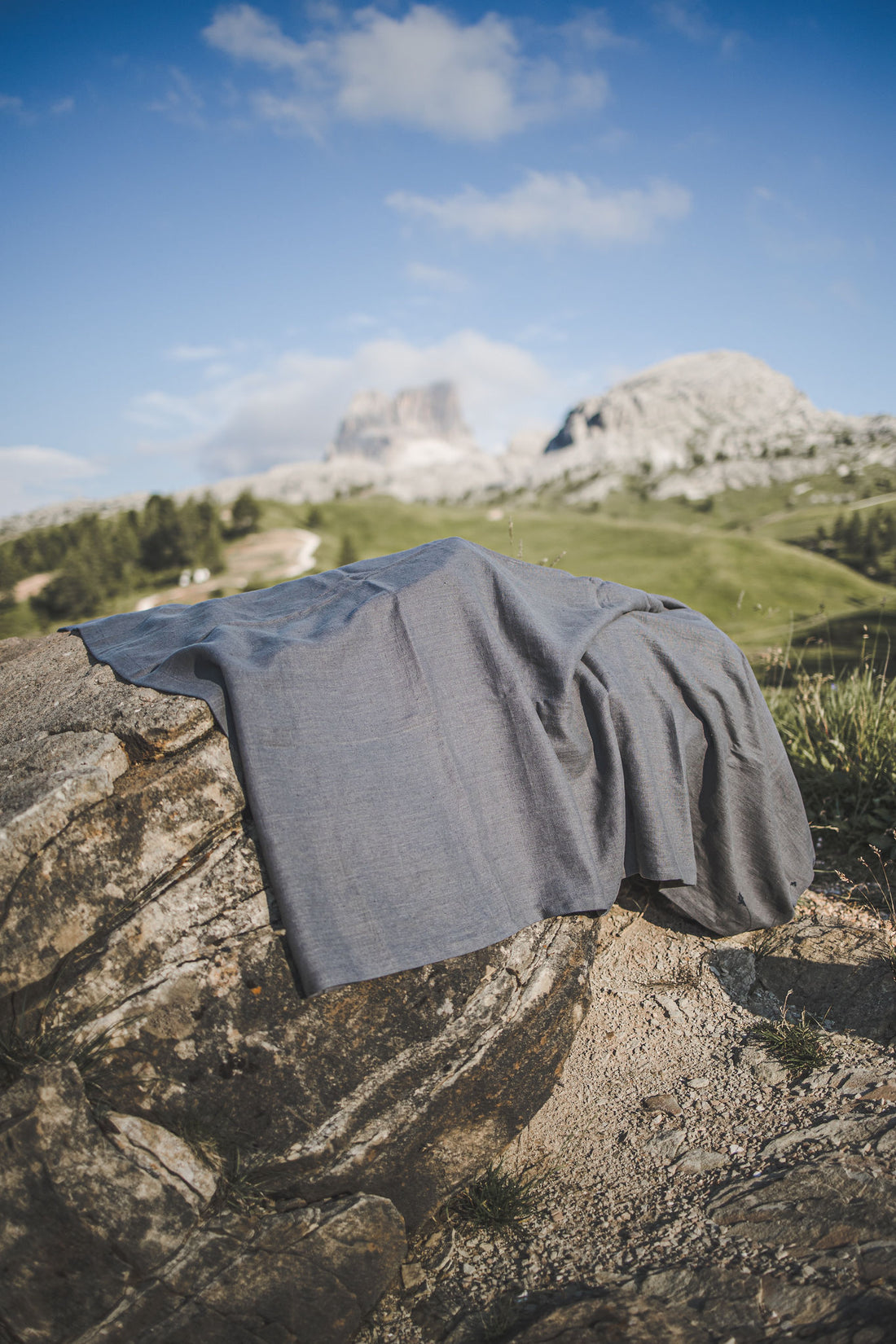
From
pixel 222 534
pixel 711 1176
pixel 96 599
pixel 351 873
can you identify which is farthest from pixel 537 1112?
pixel 222 534

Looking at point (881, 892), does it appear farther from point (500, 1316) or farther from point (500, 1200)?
point (500, 1316)

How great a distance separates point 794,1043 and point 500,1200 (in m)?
1.37

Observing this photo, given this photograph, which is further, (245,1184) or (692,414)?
(692,414)

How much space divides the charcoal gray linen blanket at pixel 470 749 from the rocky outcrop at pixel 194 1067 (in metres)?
0.20

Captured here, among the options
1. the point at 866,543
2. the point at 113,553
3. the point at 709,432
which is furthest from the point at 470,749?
the point at 709,432

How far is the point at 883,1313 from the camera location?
5.78ft

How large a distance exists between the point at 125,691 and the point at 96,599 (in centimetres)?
1372

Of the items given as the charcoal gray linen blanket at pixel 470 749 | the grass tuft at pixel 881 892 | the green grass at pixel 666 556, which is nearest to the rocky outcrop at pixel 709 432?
the green grass at pixel 666 556

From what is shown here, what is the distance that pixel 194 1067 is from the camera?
2260 mm

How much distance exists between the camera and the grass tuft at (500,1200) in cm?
249

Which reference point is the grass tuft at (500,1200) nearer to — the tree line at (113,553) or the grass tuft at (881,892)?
the grass tuft at (881,892)

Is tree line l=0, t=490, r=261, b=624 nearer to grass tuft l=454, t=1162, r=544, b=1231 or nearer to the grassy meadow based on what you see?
the grassy meadow

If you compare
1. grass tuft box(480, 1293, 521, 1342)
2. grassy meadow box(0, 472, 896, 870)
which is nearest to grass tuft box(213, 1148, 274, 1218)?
grass tuft box(480, 1293, 521, 1342)

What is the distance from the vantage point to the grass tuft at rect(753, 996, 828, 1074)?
296cm
